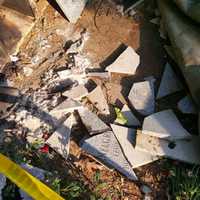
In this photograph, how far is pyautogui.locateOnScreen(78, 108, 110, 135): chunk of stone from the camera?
503 cm

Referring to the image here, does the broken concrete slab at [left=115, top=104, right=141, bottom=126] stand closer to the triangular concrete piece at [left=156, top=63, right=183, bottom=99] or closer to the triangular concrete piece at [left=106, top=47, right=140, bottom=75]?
the triangular concrete piece at [left=156, top=63, right=183, bottom=99]

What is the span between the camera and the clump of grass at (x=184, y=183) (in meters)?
4.57

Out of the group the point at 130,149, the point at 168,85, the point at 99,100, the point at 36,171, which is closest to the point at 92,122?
the point at 99,100

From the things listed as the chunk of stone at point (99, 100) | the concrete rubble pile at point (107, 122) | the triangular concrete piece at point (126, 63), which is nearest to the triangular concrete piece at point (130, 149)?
the concrete rubble pile at point (107, 122)

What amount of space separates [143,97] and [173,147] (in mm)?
614

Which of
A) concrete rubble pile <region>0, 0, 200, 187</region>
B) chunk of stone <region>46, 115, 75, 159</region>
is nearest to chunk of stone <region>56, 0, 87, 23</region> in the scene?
A: concrete rubble pile <region>0, 0, 200, 187</region>

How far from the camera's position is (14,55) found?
5.52 meters

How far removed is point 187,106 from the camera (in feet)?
16.9

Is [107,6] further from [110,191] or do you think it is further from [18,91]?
[110,191]

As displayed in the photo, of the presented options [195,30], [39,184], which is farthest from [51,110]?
[195,30]

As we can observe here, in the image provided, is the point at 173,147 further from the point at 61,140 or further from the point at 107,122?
the point at 61,140

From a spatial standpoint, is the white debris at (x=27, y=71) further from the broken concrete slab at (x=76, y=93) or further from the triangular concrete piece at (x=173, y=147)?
the triangular concrete piece at (x=173, y=147)

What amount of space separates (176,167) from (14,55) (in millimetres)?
1937

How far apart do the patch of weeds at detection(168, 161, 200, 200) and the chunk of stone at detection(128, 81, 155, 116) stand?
66 centimetres
